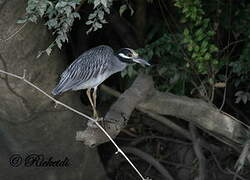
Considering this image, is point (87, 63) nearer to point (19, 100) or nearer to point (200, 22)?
point (19, 100)

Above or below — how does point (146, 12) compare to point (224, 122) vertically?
above

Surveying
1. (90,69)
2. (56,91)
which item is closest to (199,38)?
(90,69)

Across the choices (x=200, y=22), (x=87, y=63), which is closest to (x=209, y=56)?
(x=200, y=22)

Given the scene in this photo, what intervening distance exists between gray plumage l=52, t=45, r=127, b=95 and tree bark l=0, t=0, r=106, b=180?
0.58 ft

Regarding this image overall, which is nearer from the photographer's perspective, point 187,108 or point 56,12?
point 56,12

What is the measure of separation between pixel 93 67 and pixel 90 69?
25 millimetres

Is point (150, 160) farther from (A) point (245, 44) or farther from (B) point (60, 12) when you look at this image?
(B) point (60, 12)

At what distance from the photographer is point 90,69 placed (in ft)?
10.2

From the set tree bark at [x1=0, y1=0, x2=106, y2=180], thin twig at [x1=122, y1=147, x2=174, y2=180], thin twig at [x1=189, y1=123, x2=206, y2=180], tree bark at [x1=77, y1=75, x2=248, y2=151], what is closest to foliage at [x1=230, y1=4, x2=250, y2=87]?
tree bark at [x1=77, y1=75, x2=248, y2=151]

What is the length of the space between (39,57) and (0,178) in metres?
0.84

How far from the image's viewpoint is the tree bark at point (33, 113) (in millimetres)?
3012

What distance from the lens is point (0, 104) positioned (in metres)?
3.17

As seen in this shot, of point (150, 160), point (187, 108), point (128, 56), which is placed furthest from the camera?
point (150, 160)

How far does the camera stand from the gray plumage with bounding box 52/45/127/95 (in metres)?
3.02
